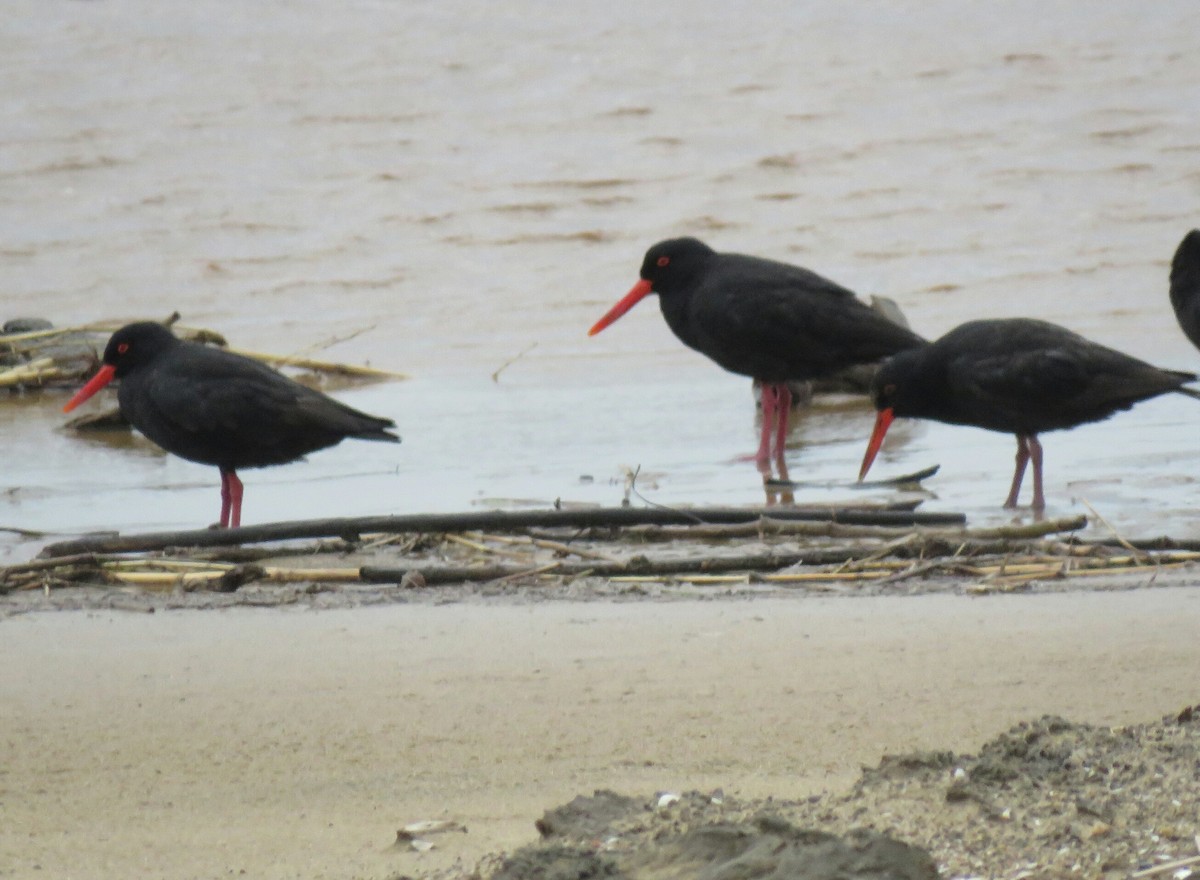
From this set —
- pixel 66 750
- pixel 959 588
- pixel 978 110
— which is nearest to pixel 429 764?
pixel 66 750

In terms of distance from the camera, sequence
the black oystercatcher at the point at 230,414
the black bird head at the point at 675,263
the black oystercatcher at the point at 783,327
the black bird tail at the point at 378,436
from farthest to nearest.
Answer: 1. the black bird head at the point at 675,263
2. the black oystercatcher at the point at 783,327
3. the black bird tail at the point at 378,436
4. the black oystercatcher at the point at 230,414

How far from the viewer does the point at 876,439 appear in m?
6.54

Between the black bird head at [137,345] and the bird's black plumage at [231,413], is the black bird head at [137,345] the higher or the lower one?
the higher one

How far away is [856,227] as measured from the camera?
48.4 ft

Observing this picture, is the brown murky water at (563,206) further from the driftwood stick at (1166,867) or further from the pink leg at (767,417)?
the driftwood stick at (1166,867)

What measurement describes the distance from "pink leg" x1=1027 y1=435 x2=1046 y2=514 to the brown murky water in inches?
3.5

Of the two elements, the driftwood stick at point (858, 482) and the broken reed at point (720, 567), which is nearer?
the broken reed at point (720, 567)

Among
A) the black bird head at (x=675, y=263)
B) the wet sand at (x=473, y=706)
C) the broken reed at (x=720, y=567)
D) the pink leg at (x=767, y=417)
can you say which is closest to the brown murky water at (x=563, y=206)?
the pink leg at (x=767, y=417)

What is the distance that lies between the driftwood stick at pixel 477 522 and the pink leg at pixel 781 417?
5.88ft

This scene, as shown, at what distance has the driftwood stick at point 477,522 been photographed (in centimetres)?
478

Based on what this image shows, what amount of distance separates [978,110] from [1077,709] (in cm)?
1607

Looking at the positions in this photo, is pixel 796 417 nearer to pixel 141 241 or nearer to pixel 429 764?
pixel 429 764

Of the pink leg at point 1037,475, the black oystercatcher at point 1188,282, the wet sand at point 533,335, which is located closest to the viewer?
the wet sand at point 533,335

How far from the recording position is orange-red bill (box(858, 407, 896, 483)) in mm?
6312
